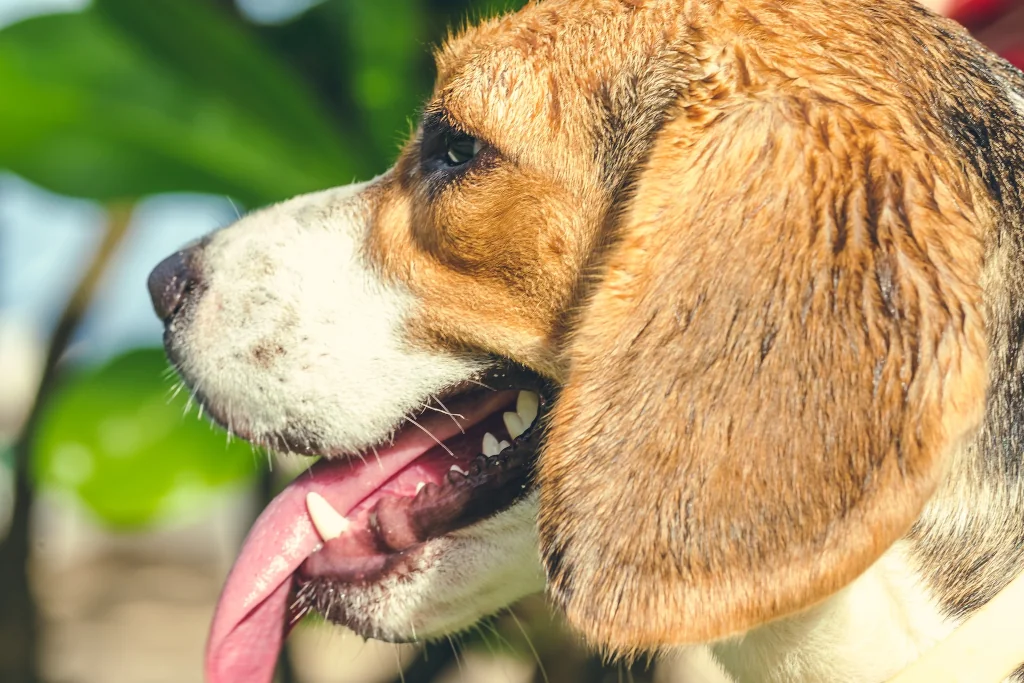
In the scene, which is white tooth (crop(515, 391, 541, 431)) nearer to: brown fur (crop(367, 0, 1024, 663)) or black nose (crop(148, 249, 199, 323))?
brown fur (crop(367, 0, 1024, 663))

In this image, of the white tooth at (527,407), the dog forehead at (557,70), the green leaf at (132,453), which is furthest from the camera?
the green leaf at (132,453)

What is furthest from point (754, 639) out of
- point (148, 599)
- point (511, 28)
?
point (148, 599)

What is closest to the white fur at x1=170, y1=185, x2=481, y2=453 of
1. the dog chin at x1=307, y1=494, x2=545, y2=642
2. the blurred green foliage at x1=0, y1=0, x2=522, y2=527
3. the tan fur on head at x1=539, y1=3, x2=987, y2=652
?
the dog chin at x1=307, y1=494, x2=545, y2=642

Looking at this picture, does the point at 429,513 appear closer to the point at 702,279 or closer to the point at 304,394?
the point at 304,394

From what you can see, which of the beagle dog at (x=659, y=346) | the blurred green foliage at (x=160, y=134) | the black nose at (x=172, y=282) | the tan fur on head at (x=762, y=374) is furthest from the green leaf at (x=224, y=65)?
the tan fur on head at (x=762, y=374)

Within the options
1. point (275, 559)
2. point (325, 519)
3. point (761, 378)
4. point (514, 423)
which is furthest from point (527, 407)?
point (761, 378)

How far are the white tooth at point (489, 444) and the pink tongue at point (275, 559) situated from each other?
43mm

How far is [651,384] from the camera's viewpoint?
173cm

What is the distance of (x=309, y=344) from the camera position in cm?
235

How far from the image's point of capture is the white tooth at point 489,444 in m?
2.41

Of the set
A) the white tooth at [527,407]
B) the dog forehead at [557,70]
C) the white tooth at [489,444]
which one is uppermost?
the dog forehead at [557,70]

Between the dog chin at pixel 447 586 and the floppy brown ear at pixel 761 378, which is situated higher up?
the floppy brown ear at pixel 761 378

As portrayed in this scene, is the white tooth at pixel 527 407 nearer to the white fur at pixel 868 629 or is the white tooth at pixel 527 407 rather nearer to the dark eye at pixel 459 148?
the dark eye at pixel 459 148

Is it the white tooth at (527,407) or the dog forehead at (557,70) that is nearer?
the dog forehead at (557,70)
